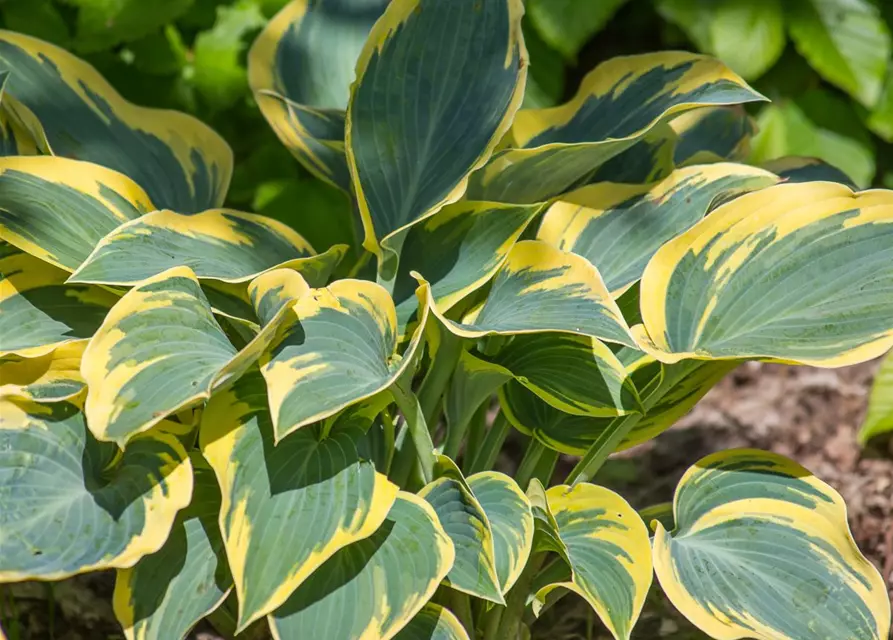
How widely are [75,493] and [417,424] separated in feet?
1.35

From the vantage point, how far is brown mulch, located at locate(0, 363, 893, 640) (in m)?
1.46

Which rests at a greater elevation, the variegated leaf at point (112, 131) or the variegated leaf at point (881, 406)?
the variegated leaf at point (112, 131)

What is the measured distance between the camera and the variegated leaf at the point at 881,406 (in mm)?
1788

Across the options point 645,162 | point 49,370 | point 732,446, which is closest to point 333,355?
point 49,370

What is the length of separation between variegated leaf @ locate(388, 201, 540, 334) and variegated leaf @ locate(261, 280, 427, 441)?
0.13 metres

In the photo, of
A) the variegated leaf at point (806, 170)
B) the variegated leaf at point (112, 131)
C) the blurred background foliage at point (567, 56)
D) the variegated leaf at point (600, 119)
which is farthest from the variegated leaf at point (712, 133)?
the variegated leaf at point (112, 131)

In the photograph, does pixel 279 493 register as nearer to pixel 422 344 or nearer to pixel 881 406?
pixel 422 344

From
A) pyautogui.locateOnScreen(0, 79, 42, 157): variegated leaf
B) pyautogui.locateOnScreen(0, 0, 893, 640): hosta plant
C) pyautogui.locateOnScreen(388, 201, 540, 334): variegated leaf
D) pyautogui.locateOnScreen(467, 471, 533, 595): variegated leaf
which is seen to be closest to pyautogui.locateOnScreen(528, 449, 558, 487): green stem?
pyautogui.locateOnScreen(0, 0, 893, 640): hosta plant

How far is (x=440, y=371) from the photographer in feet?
4.22

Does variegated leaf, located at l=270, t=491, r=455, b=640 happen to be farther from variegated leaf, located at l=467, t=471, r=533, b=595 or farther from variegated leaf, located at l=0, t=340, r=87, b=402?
variegated leaf, located at l=0, t=340, r=87, b=402

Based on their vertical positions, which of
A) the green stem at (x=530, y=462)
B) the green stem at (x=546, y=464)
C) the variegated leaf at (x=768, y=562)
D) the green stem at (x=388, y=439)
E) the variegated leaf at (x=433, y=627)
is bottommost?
the green stem at (x=546, y=464)

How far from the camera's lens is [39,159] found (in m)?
1.21

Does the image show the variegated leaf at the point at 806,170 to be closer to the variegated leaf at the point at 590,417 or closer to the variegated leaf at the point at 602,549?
the variegated leaf at the point at 590,417

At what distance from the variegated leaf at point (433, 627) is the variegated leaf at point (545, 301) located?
35 centimetres
